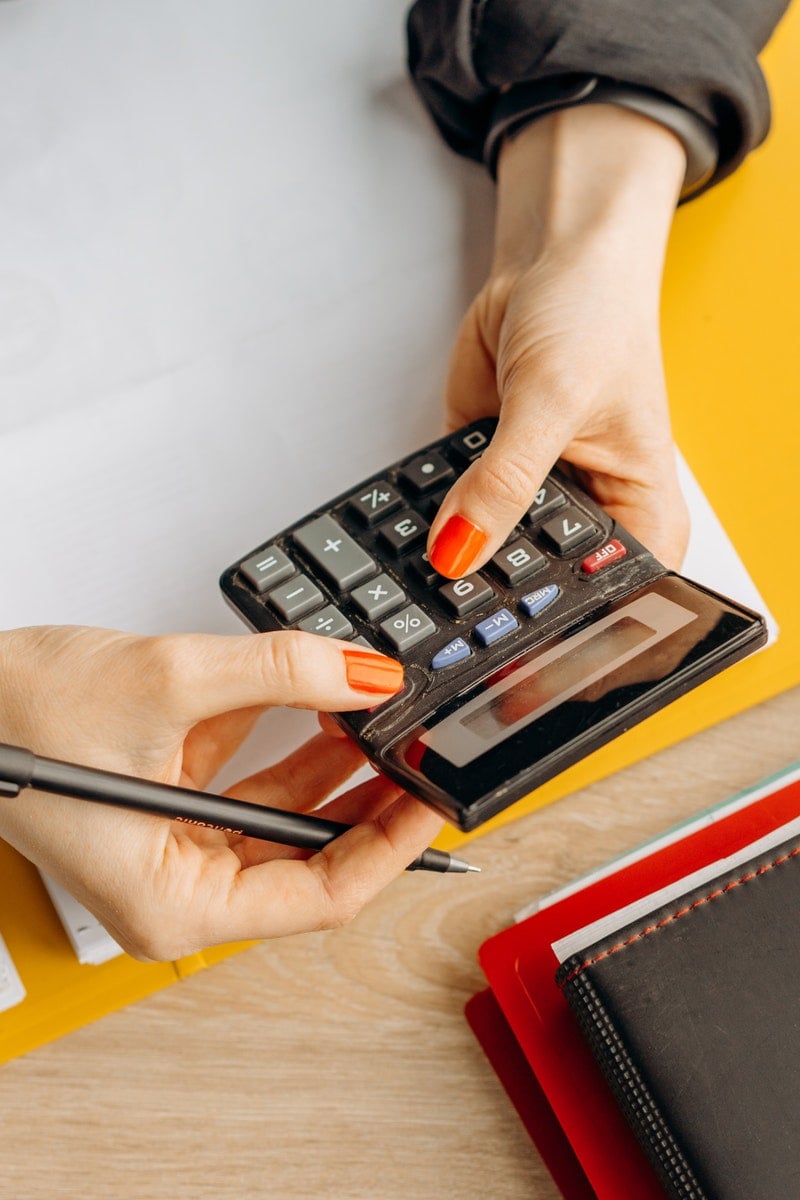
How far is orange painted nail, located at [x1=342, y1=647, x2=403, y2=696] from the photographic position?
385mm

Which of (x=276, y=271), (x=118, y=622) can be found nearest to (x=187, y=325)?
(x=276, y=271)

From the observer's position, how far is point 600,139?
0.58 metres

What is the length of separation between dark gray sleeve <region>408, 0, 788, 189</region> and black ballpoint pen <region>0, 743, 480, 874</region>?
1.38 ft

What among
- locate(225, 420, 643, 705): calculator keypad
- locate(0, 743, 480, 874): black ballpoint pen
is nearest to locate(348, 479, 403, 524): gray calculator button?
locate(225, 420, 643, 705): calculator keypad

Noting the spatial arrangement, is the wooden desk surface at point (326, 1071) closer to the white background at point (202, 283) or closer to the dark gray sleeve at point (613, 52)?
the white background at point (202, 283)

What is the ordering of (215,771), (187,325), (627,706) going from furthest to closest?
(187,325), (215,771), (627,706)

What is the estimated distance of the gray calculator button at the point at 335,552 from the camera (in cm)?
43

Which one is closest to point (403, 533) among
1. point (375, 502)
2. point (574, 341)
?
point (375, 502)

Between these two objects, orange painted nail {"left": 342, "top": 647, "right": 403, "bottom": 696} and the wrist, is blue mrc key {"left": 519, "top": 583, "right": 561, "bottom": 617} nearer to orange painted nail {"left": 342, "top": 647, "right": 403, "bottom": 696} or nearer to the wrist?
orange painted nail {"left": 342, "top": 647, "right": 403, "bottom": 696}

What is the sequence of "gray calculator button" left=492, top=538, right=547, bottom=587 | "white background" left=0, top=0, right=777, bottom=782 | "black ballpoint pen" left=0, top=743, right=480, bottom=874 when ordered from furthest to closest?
"white background" left=0, top=0, right=777, bottom=782 < "gray calculator button" left=492, top=538, right=547, bottom=587 < "black ballpoint pen" left=0, top=743, right=480, bottom=874

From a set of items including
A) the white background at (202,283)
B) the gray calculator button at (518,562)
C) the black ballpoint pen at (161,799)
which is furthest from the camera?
the white background at (202,283)

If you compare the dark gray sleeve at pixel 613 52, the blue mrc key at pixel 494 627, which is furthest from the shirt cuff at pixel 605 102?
the blue mrc key at pixel 494 627

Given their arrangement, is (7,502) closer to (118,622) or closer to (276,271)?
(118,622)

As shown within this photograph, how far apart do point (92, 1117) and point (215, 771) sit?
0.15m
